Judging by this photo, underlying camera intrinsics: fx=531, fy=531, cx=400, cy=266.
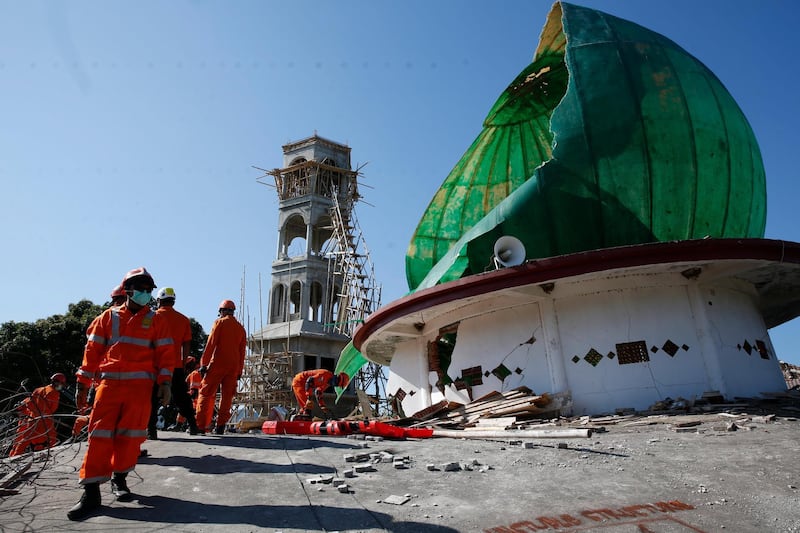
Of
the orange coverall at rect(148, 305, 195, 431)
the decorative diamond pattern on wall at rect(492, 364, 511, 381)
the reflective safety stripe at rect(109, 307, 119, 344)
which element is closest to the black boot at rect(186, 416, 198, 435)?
the orange coverall at rect(148, 305, 195, 431)

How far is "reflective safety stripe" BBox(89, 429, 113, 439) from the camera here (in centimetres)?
401

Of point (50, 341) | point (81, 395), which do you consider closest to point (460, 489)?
point (81, 395)

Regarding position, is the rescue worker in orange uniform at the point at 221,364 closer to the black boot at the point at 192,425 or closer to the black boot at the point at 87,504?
the black boot at the point at 192,425

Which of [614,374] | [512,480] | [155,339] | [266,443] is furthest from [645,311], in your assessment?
[155,339]

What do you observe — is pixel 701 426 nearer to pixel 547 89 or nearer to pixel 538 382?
pixel 538 382

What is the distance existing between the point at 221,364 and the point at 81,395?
7.34 ft

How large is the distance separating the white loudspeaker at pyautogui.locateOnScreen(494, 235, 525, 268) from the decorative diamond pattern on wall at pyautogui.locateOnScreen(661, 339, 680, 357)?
9.79ft

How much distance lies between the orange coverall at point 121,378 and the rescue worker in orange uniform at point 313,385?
908cm

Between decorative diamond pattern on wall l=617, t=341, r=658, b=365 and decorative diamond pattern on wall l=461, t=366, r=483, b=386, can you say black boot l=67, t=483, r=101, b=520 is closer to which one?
decorative diamond pattern on wall l=461, t=366, r=483, b=386

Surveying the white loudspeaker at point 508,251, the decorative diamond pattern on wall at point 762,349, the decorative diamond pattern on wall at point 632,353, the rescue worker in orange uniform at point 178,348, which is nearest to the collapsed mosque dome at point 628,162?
the white loudspeaker at point 508,251

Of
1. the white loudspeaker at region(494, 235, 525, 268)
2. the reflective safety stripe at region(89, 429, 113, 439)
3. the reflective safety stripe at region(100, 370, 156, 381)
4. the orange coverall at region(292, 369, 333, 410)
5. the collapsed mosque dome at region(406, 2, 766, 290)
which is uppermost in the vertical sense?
the collapsed mosque dome at region(406, 2, 766, 290)

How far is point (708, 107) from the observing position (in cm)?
1095

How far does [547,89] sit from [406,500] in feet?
48.0

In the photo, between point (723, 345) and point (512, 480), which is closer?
point (512, 480)
